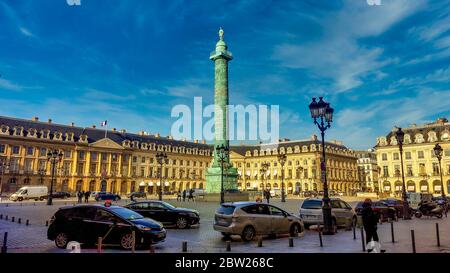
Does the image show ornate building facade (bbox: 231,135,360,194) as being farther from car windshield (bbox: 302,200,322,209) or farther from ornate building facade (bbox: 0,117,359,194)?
car windshield (bbox: 302,200,322,209)

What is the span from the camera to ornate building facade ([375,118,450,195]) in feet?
235

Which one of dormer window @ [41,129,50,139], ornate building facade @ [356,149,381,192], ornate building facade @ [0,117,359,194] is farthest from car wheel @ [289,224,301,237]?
ornate building facade @ [356,149,381,192]

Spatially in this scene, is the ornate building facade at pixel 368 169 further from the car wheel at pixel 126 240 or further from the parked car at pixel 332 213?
the car wheel at pixel 126 240

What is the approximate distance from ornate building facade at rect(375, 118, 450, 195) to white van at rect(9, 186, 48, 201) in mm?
68474

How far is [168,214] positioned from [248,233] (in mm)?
5819

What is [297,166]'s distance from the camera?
100062 mm

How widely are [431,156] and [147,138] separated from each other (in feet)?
240

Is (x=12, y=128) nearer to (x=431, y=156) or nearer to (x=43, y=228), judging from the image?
(x=43, y=228)

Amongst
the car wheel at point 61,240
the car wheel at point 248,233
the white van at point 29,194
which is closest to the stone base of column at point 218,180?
the white van at point 29,194

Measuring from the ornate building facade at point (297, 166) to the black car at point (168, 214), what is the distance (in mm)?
74700

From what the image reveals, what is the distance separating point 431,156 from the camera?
73375 mm

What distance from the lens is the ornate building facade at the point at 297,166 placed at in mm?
96875

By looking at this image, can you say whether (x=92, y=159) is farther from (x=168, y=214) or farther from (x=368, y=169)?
(x=368, y=169)
